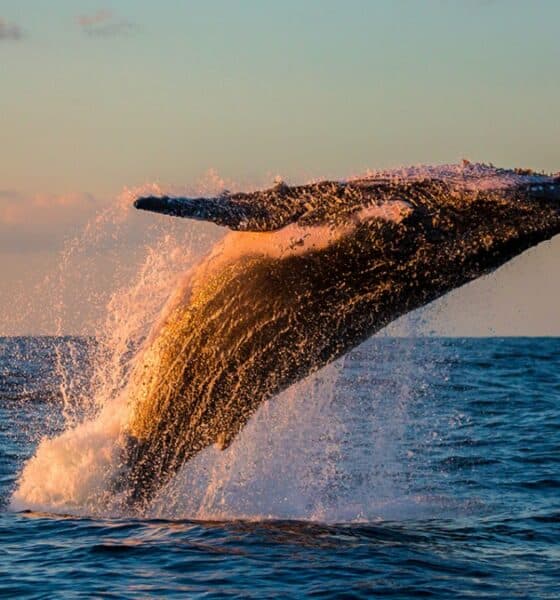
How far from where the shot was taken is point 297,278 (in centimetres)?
1261

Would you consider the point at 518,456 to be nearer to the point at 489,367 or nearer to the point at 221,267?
the point at 221,267

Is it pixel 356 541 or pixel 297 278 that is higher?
pixel 297 278

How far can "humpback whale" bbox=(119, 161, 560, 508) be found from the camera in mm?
11594

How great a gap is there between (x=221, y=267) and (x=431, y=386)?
29.0 meters

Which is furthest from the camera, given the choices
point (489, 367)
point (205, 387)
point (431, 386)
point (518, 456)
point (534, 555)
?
point (489, 367)

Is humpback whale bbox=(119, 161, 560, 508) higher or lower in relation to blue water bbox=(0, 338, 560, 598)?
higher

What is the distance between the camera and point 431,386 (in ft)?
136

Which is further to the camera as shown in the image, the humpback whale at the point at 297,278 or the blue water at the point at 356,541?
the humpback whale at the point at 297,278

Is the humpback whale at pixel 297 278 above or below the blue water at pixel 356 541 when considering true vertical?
above

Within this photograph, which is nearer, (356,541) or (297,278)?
(297,278)

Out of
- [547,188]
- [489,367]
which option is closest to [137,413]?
[547,188]

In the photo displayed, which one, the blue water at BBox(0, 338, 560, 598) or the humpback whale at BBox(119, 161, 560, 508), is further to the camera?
the humpback whale at BBox(119, 161, 560, 508)

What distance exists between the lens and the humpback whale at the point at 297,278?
456 inches

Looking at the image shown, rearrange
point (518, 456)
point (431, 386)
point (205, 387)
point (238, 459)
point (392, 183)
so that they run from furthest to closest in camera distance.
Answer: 1. point (431, 386)
2. point (518, 456)
3. point (238, 459)
4. point (205, 387)
5. point (392, 183)
